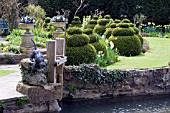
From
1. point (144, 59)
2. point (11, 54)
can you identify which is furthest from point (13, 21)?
point (144, 59)

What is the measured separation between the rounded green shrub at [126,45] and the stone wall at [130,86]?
379 cm

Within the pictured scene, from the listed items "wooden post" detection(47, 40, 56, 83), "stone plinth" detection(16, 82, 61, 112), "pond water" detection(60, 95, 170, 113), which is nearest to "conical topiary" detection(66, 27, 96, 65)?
"pond water" detection(60, 95, 170, 113)

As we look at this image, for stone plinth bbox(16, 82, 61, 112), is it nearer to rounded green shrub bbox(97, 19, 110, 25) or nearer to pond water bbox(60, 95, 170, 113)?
pond water bbox(60, 95, 170, 113)

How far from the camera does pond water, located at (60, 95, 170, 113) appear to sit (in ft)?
32.1

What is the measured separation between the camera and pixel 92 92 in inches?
432

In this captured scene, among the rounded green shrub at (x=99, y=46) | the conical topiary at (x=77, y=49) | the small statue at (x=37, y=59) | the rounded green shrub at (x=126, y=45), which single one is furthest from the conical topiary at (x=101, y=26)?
the small statue at (x=37, y=59)

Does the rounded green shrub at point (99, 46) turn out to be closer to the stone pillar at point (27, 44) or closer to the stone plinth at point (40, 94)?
the stone pillar at point (27, 44)

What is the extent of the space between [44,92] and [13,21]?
40.8 feet

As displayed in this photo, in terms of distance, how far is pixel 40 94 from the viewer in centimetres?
881

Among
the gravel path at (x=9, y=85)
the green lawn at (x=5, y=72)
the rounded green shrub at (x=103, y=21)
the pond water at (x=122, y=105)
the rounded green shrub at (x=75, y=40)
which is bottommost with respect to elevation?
the pond water at (x=122, y=105)

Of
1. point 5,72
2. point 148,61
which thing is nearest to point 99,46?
point 148,61

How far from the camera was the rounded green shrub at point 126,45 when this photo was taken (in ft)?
51.0

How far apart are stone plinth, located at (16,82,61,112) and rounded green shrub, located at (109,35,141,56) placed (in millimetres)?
6834

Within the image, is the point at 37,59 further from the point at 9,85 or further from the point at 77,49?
the point at 77,49
